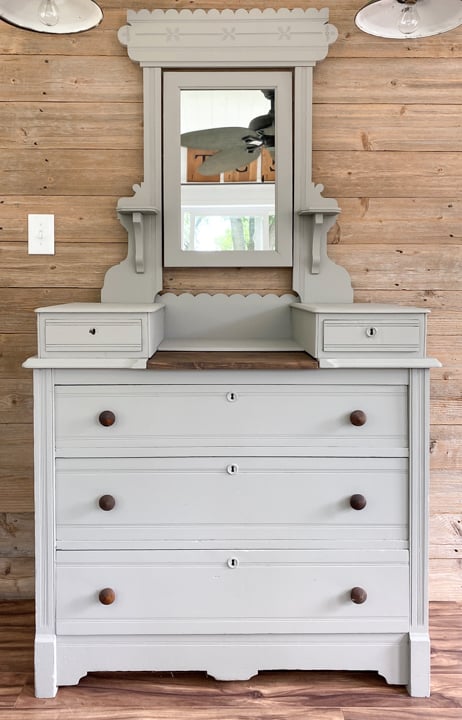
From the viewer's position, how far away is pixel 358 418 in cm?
166

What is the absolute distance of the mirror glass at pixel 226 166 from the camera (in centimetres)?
206

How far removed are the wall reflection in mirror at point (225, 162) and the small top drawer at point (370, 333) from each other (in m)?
0.59

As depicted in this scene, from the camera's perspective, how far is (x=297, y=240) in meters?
2.10

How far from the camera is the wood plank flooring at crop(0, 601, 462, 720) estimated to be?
1616 millimetres

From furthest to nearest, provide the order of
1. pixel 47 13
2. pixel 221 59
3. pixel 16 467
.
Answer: pixel 16 467
pixel 221 59
pixel 47 13

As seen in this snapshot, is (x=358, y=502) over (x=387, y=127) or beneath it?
beneath

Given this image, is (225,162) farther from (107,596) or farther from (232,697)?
(232,697)

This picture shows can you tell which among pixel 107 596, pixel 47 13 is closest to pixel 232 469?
pixel 107 596

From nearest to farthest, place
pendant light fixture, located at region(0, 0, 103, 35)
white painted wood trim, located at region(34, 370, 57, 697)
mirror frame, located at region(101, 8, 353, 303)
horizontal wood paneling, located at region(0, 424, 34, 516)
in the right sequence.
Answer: pendant light fixture, located at region(0, 0, 103, 35) → white painted wood trim, located at region(34, 370, 57, 697) → mirror frame, located at region(101, 8, 353, 303) → horizontal wood paneling, located at region(0, 424, 34, 516)

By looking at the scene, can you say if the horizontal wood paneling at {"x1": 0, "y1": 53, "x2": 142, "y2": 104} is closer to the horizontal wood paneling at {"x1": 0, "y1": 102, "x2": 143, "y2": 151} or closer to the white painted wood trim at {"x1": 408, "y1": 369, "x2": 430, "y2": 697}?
the horizontal wood paneling at {"x1": 0, "y1": 102, "x2": 143, "y2": 151}

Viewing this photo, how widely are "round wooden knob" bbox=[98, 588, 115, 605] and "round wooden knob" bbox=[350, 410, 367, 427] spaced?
80 cm

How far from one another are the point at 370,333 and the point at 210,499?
63 cm

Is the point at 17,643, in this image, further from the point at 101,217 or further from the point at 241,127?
the point at 241,127

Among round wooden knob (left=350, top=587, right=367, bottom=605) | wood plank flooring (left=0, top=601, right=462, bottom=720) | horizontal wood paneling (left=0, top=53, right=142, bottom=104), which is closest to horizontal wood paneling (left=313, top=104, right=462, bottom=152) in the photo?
horizontal wood paneling (left=0, top=53, right=142, bottom=104)
